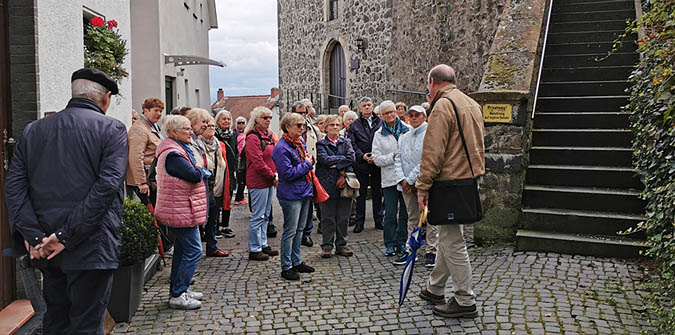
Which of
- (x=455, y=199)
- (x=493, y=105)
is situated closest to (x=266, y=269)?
(x=455, y=199)

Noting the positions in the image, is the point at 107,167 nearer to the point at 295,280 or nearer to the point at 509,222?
the point at 295,280

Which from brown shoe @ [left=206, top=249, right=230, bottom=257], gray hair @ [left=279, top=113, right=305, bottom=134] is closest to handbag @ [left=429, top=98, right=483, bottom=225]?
gray hair @ [left=279, top=113, right=305, bottom=134]

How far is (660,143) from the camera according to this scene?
17.6ft

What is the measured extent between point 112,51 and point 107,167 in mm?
4267

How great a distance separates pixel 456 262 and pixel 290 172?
2004 mm

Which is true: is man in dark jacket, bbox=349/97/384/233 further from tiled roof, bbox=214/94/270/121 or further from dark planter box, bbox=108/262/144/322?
tiled roof, bbox=214/94/270/121

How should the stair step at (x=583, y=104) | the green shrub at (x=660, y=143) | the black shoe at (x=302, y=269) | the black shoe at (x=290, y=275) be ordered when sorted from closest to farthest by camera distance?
the green shrub at (x=660, y=143)
the black shoe at (x=290, y=275)
the black shoe at (x=302, y=269)
the stair step at (x=583, y=104)

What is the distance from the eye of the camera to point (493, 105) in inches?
267

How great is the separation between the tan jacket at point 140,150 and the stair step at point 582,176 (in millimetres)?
4304

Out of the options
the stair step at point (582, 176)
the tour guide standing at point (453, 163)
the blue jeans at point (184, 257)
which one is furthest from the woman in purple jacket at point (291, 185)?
the stair step at point (582, 176)

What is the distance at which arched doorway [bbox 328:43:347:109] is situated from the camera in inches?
850

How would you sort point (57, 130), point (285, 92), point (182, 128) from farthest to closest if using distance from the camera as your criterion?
point (285, 92), point (182, 128), point (57, 130)

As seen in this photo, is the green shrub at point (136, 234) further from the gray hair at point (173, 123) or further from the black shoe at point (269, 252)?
the black shoe at point (269, 252)

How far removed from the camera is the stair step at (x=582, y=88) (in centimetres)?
808
